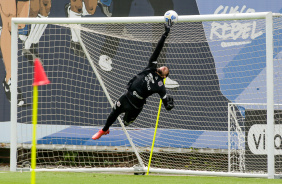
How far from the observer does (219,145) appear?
44.5 feet

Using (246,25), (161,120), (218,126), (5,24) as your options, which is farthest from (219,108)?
(5,24)

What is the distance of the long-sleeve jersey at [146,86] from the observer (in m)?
Answer: 9.72

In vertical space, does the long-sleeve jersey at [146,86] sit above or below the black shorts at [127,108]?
above

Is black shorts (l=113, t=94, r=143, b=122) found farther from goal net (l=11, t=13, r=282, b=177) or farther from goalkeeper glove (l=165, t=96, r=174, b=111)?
goal net (l=11, t=13, r=282, b=177)

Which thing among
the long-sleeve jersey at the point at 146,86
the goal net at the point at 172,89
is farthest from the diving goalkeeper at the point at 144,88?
the goal net at the point at 172,89

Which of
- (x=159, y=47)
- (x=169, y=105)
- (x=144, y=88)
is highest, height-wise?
(x=159, y=47)

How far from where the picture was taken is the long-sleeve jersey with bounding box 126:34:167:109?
9719 mm

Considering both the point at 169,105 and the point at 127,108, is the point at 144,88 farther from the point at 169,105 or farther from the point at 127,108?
the point at 169,105

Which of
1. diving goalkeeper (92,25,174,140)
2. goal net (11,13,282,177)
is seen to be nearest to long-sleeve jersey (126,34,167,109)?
diving goalkeeper (92,25,174,140)

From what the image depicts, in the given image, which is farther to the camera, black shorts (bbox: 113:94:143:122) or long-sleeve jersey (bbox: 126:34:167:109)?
black shorts (bbox: 113:94:143:122)

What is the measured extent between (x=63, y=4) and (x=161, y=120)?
4621mm

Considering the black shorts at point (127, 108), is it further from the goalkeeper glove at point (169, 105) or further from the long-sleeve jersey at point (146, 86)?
the goalkeeper glove at point (169, 105)

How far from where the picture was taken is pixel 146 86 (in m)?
9.73

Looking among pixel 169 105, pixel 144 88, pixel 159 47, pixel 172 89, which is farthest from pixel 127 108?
pixel 172 89
